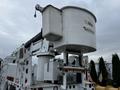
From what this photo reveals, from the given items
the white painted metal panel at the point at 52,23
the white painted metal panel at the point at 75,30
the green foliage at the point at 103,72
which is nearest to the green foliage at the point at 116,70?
the green foliage at the point at 103,72

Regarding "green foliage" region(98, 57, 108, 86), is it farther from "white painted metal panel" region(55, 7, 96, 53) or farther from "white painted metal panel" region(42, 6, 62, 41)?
"white painted metal panel" region(42, 6, 62, 41)

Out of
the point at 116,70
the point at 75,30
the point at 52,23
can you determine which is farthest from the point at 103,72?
the point at 52,23

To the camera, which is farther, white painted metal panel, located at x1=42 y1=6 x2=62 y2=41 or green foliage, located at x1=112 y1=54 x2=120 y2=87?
green foliage, located at x1=112 y1=54 x2=120 y2=87

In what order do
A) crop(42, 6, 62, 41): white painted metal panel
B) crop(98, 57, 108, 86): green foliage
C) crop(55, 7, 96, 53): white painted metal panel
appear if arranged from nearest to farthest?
crop(42, 6, 62, 41): white painted metal panel
crop(55, 7, 96, 53): white painted metal panel
crop(98, 57, 108, 86): green foliage

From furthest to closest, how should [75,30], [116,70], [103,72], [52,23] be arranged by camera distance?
[103,72] < [116,70] < [75,30] < [52,23]

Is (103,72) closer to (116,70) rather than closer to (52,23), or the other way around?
(116,70)


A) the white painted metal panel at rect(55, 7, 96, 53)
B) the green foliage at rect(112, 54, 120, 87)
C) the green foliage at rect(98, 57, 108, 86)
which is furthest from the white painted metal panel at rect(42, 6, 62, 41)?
the green foliage at rect(98, 57, 108, 86)

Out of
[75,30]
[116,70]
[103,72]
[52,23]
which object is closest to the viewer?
[52,23]

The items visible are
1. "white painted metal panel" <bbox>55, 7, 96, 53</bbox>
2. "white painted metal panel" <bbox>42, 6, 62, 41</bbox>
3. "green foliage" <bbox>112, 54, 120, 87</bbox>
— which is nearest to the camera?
"white painted metal panel" <bbox>42, 6, 62, 41</bbox>

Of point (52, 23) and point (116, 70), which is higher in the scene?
point (52, 23)

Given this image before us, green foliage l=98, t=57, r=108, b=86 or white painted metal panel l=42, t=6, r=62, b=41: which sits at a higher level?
white painted metal panel l=42, t=6, r=62, b=41

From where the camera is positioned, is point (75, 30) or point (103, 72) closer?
point (75, 30)

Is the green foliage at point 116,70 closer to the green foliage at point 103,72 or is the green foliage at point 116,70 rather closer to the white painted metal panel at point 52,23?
the green foliage at point 103,72

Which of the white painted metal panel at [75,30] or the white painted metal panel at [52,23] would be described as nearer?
the white painted metal panel at [52,23]
